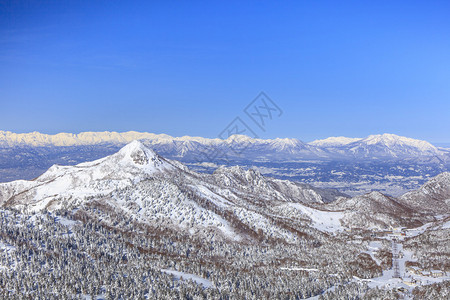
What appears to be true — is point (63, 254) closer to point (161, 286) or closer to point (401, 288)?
point (161, 286)

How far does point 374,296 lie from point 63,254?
156m

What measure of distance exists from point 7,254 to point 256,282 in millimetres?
123550

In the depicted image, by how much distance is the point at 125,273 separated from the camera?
→ 186125 millimetres

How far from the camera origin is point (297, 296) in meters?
178

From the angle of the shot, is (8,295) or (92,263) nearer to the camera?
(8,295)

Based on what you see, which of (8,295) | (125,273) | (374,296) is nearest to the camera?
(8,295)

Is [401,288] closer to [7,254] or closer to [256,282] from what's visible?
[256,282]

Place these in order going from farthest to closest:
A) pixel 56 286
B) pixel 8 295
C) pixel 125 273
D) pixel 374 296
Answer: pixel 125 273
pixel 374 296
pixel 56 286
pixel 8 295

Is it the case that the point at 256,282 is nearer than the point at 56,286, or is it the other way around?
the point at 56,286

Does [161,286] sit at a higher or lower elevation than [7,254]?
lower

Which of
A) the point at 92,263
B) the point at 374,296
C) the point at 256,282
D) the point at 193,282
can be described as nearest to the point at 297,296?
the point at 256,282

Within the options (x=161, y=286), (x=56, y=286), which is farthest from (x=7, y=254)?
(x=161, y=286)

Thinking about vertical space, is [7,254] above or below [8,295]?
above

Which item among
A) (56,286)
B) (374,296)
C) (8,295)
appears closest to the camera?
(8,295)
